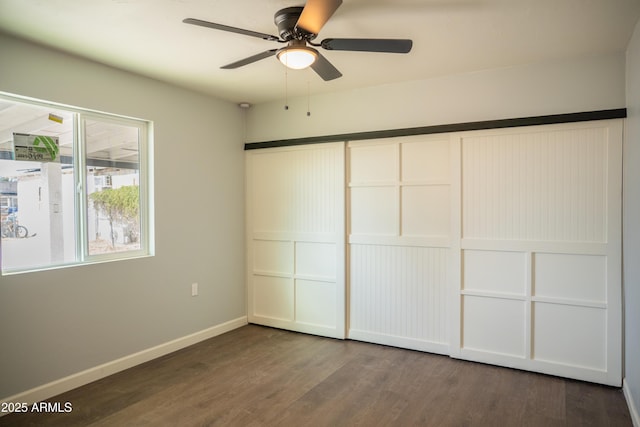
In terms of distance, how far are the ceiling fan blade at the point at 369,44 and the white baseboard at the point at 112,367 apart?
289cm

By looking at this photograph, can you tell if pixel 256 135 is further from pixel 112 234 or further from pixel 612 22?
pixel 612 22

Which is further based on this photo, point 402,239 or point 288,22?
point 402,239

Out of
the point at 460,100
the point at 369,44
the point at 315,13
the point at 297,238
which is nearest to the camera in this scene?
the point at 315,13

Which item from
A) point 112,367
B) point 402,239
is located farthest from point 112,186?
point 402,239

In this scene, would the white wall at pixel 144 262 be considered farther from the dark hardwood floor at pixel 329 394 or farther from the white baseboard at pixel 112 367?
the dark hardwood floor at pixel 329 394

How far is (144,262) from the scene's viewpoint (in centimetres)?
351

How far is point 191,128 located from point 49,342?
2.14 m

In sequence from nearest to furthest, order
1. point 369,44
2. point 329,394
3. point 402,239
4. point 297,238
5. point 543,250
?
point 369,44 → point 329,394 → point 543,250 → point 402,239 → point 297,238

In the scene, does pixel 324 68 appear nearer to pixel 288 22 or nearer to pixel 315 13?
pixel 288 22

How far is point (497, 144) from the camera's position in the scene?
131 inches

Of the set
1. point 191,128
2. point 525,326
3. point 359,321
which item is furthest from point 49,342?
point 525,326

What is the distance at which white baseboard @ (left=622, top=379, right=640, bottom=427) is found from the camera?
2.38 metres

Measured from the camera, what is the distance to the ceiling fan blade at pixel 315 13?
1.82m

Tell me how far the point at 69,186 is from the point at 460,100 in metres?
3.22
